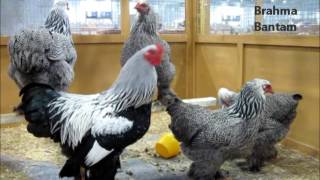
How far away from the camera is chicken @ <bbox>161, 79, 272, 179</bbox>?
2.66 metres

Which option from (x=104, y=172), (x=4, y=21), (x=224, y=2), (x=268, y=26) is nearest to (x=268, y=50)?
(x=268, y=26)

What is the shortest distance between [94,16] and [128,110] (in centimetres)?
203

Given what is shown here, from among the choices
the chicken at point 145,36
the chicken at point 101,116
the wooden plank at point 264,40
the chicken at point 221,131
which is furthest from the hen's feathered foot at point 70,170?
the wooden plank at point 264,40

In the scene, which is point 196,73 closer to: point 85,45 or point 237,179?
point 85,45

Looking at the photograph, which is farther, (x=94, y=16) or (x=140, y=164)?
(x=94, y=16)

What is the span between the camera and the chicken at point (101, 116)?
2.16 m

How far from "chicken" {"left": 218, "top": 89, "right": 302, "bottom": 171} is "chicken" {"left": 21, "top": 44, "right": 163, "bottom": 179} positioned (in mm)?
1222

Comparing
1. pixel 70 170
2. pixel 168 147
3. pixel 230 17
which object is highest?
pixel 230 17

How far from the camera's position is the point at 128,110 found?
7.23 ft

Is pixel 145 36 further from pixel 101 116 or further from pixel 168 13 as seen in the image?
pixel 101 116

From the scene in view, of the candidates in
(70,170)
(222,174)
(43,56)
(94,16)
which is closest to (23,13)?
(43,56)

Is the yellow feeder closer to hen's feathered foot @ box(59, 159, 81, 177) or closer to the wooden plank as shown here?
hen's feathered foot @ box(59, 159, 81, 177)

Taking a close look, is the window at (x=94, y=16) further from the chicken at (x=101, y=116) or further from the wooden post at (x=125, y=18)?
the chicken at (x=101, y=116)

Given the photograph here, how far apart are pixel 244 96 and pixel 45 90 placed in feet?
4.04
